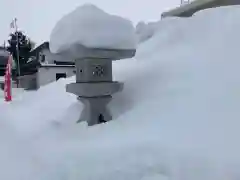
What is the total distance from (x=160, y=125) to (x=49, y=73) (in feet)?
59.1


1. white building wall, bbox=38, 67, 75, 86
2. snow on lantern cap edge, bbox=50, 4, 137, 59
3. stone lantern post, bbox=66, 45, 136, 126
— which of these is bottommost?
white building wall, bbox=38, 67, 75, 86

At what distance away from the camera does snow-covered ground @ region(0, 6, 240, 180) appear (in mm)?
2439

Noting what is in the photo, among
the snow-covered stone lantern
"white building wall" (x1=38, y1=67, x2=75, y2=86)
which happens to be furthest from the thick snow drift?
"white building wall" (x1=38, y1=67, x2=75, y2=86)

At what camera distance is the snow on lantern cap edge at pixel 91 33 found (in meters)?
3.52

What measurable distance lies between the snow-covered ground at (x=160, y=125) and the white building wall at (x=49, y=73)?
49.2 ft

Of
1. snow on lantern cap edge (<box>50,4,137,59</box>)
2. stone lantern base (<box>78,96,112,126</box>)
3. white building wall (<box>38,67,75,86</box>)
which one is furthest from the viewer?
white building wall (<box>38,67,75,86</box>)

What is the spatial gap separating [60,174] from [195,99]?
63.8 inches

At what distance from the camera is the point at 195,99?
3.19 meters

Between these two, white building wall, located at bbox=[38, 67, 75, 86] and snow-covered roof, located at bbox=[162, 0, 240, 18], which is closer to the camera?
snow-covered roof, located at bbox=[162, 0, 240, 18]

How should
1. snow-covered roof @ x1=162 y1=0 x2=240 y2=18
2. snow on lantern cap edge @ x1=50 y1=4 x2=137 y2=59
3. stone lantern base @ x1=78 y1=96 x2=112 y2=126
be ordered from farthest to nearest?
1. snow-covered roof @ x1=162 y1=0 x2=240 y2=18
2. stone lantern base @ x1=78 y1=96 x2=112 y2=126
3. snow on lantern cap edge @ x1=50 y1=4 x2=137 y2=59

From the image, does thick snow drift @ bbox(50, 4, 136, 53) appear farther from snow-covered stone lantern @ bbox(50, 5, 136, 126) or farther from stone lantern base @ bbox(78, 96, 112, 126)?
stone lantern base @ bbox(78, 96, 112, 126)

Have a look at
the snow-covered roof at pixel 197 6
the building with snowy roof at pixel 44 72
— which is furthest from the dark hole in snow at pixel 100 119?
the building with snowy roof at pixel 44 72

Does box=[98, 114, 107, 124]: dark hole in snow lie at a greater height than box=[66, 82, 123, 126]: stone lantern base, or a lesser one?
lesser

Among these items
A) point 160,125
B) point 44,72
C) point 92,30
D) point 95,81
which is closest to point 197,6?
point 92,30
